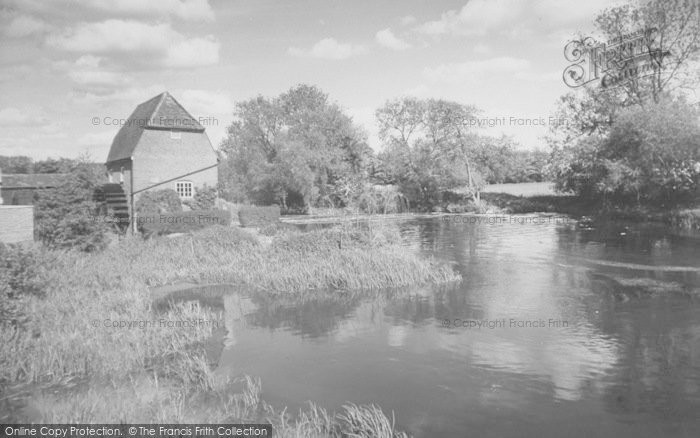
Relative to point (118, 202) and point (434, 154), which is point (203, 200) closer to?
point (118, 202)

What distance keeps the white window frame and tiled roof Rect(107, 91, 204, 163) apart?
4.16m

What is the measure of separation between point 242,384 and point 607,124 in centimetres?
4445

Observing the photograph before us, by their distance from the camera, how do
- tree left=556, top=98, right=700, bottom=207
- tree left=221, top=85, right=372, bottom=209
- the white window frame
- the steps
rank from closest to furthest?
the steps, tree left=556, top=98, right=700, bottom=207, the white window frame, tree left=221, top=85, right=372, bottom=209

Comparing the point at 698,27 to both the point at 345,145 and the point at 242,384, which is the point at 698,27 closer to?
the point at 345,145

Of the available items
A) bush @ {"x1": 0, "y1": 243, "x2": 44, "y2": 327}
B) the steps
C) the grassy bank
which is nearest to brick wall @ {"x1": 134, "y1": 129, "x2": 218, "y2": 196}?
the steps

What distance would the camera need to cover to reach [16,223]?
69.5ft

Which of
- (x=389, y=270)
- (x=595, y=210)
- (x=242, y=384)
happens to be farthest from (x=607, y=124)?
(x=242, y=384)

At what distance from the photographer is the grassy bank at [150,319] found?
29.6 ft

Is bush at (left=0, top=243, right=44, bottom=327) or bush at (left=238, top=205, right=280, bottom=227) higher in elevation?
bush at (left=238, top=205, right=280, bottom=227)

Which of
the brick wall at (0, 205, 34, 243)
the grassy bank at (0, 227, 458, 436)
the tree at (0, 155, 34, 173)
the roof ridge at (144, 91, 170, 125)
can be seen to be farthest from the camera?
the tree at (0, 155, 34, 173)

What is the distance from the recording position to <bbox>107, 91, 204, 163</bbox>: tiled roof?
40.6m

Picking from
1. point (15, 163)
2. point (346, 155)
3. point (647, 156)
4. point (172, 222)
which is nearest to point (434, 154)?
point (346, 155)

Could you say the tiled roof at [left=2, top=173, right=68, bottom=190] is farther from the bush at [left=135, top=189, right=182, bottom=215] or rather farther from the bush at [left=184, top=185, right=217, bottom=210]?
the bush at [left=184, top=185, right=217, bottom=210]

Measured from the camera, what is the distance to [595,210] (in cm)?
4644
